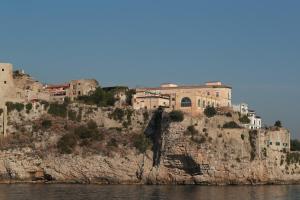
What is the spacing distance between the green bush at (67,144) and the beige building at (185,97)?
854 centimetres

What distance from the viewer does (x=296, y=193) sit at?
50719mm

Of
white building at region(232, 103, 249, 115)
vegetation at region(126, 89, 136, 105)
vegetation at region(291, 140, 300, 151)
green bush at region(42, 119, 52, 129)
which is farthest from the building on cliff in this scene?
green bush at region(42, 119, 52, 129)

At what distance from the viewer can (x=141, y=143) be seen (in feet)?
196

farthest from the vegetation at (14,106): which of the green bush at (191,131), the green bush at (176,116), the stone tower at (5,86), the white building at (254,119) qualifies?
the white building at (254,119)

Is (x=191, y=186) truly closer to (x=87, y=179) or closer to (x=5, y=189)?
(x=87, y=179)

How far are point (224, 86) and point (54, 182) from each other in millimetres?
22683

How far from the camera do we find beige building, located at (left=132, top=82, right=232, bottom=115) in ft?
202

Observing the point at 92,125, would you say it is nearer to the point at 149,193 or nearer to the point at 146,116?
the point at 146,116

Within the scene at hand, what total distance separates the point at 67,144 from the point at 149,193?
50.4 ft

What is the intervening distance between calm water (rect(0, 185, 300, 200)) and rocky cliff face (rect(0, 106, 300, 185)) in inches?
131

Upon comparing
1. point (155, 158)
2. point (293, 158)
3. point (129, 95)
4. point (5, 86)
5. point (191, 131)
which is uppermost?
point (5, 86)

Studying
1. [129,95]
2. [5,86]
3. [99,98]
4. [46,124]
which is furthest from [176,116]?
[5,86]

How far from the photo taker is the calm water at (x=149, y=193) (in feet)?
139

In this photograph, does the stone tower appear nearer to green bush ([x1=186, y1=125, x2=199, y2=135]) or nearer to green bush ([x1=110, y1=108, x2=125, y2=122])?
green bush ([x1=110, y1=108, x2=125, y2=122])
